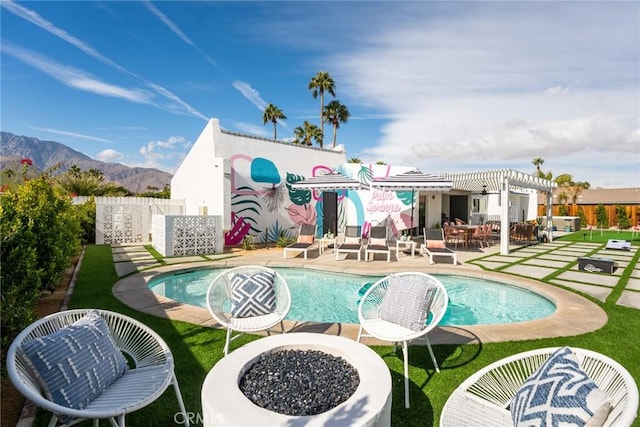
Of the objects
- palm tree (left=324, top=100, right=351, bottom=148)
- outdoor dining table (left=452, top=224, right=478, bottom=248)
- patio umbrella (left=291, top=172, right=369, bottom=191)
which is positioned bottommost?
outdoor dining table (left=452, top=224, right=478, bottom=248)

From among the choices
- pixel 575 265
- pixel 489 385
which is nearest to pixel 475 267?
pixel 575 265

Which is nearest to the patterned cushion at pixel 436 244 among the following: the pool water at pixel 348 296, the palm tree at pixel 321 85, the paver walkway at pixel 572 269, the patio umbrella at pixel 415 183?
the paver walkway at pixel 572 269

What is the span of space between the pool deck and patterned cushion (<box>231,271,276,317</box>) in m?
0.79

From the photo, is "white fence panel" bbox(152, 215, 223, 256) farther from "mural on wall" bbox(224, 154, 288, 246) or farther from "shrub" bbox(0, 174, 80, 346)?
"shrub" bbox(0, 174, 80, 346)

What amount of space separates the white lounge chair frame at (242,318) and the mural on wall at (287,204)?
380 inches

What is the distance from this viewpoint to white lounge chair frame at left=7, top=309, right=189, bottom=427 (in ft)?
6.29

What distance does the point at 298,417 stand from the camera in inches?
75.9

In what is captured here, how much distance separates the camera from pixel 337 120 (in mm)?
36469

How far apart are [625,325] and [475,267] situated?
449 centimetres

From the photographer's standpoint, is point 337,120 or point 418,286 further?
point 337,120

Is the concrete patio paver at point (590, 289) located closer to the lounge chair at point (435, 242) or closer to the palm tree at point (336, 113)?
the lounge chair at point (435, 242)

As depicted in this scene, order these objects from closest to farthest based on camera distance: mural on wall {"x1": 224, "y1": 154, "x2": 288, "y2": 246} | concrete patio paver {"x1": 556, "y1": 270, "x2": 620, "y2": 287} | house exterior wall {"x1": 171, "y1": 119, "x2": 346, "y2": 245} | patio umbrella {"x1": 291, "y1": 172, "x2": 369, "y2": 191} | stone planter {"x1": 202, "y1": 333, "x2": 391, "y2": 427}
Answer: stone planter {"x1": 202, "y1": 333, "x2": 391, "y2": 427} < concrete patio paver {"x1": 556, "y1": 270, "x2": 620, "y2": 287} < patio umbrella {"x1": 291, "y1": 172, "x2": 369, "y2": 191} < house exterior wall {"x1": 171, "y1": 119, "x2": 346, "y2": 245} < mural on wall {"x1": 224, "y1": 154, "x2": 288, "y2": 246}

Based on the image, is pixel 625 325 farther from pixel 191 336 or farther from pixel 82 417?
pixel 82 417

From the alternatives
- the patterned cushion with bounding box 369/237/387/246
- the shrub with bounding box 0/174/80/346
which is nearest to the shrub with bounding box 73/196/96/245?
the shrub with bounding box 0/174/80/346
